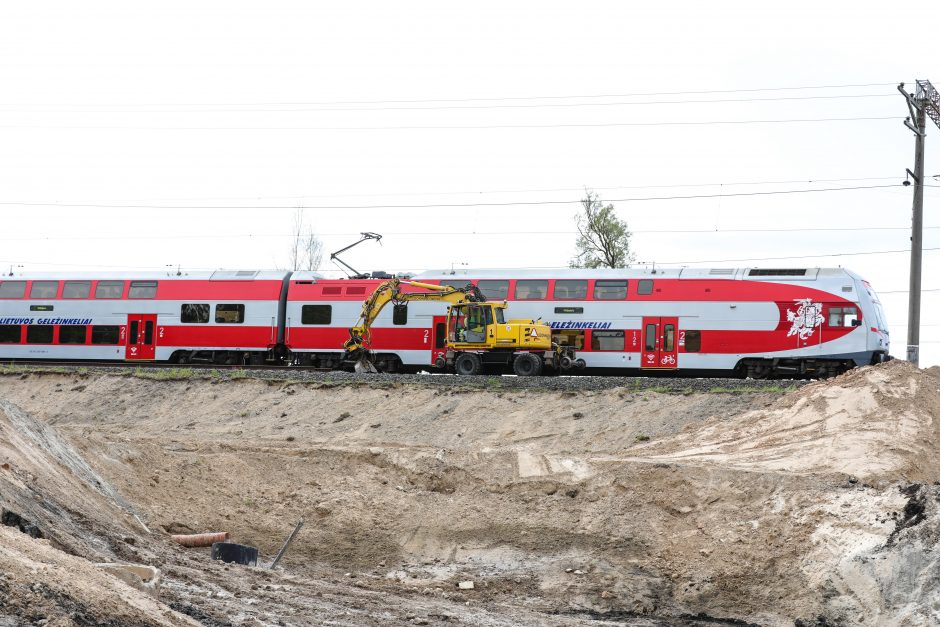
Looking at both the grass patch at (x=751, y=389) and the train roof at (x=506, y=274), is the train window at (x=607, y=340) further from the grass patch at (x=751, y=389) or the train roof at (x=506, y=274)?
the grass patch at (x=751, y=389)

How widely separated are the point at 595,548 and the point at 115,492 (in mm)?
7713

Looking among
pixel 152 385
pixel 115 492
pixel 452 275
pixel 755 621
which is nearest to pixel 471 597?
pixel 755 621

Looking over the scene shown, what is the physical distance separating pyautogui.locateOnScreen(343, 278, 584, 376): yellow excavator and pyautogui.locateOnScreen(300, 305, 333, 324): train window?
12.6 ft

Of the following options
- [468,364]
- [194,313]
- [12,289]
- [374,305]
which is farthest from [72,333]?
[468,364]

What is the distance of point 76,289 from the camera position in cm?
3744

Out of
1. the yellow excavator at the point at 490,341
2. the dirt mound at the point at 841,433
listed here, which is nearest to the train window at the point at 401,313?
the yellow excavator at the point at 490,341

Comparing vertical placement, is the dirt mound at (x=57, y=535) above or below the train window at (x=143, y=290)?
below

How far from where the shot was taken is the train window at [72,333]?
122 ft

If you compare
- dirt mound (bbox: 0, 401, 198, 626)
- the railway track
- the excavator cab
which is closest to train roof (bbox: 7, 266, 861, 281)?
the excavator cab

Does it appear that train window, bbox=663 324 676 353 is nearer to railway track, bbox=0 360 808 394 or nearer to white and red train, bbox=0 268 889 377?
white and red train, bbox=0 268 889 377

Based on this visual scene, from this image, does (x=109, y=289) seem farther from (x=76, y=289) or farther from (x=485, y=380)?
(x=485, y=380)

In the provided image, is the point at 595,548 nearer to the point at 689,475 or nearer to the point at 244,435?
the point at 689,475

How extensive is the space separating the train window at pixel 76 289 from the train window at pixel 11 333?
237 centimetres

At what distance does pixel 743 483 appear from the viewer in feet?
53.8
